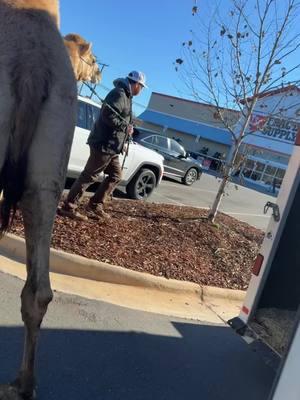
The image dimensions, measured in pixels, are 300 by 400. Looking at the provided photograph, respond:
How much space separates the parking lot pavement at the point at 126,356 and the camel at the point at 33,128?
579mm

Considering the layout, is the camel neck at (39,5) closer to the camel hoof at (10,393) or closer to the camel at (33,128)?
the camel at (33,128)

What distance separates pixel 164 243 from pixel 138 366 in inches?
119

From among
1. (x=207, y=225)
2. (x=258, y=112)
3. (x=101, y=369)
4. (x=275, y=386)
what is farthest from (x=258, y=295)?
(x=258, y=112)

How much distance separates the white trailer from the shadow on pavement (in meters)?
0.34

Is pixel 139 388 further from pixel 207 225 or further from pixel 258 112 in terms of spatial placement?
pixel 258 112

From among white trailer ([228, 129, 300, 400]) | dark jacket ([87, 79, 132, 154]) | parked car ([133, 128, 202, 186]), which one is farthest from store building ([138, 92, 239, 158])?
white trailer ([228, 129, 300, 400])

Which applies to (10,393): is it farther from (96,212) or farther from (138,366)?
(96,212)

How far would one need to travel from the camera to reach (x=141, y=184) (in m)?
11.1

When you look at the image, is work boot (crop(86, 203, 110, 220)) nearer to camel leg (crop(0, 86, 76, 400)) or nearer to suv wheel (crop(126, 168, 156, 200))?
suv wheel (crop(126, 168, 156, 200))

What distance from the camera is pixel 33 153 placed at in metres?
2.56

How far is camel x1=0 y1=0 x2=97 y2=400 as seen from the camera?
2420 mm

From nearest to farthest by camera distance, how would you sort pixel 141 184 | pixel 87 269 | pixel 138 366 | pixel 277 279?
pixel 138 366, pixel 277 279, pixel 87 269, pixel 141 184

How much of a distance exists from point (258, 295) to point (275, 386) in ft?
6.45

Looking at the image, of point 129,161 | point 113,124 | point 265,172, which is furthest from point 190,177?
point 265,172
